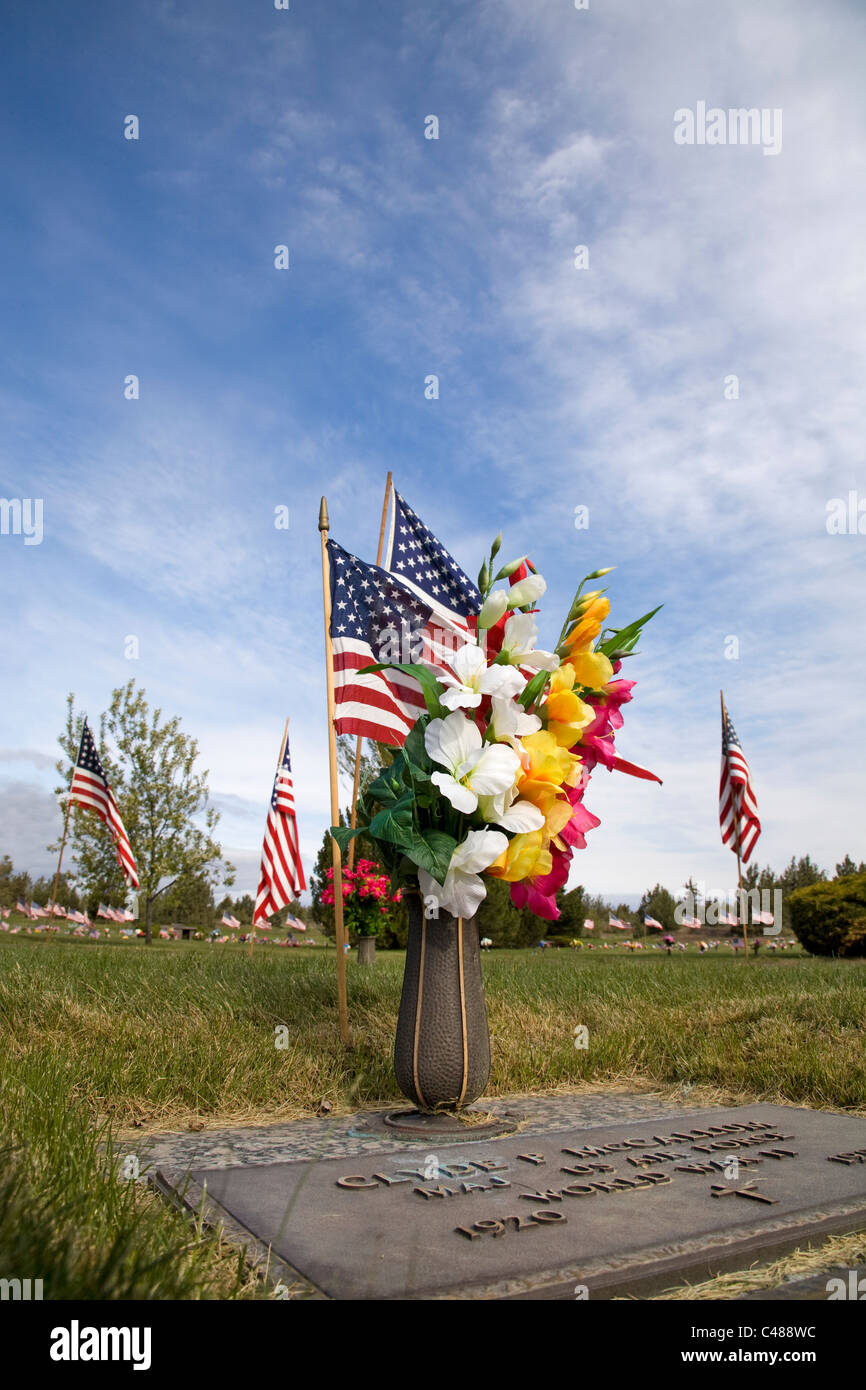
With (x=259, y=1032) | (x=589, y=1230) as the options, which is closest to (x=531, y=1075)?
(x=259, y=1032)

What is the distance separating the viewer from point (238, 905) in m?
50.8

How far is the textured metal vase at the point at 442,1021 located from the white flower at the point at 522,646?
3.31ft

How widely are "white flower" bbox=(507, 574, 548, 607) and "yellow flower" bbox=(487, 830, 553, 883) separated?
0.91m

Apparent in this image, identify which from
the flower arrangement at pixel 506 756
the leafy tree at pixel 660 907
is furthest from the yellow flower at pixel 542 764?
the leafy tree at pixel 660 907

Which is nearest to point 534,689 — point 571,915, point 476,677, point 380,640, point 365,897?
point 476,677

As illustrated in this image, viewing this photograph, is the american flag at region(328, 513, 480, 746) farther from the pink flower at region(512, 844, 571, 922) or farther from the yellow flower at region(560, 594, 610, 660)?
the pink flower at region(512, 844, 571, 922)

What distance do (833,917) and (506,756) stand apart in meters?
18.3

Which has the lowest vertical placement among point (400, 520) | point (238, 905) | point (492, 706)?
point (238, 905)

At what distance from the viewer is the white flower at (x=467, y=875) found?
334 centimetres

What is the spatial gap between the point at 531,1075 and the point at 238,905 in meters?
48.5

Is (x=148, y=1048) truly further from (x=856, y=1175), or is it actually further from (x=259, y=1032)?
(x=856, y=1175)

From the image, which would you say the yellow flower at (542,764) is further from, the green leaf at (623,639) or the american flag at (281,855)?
the american flag at (281,855)
